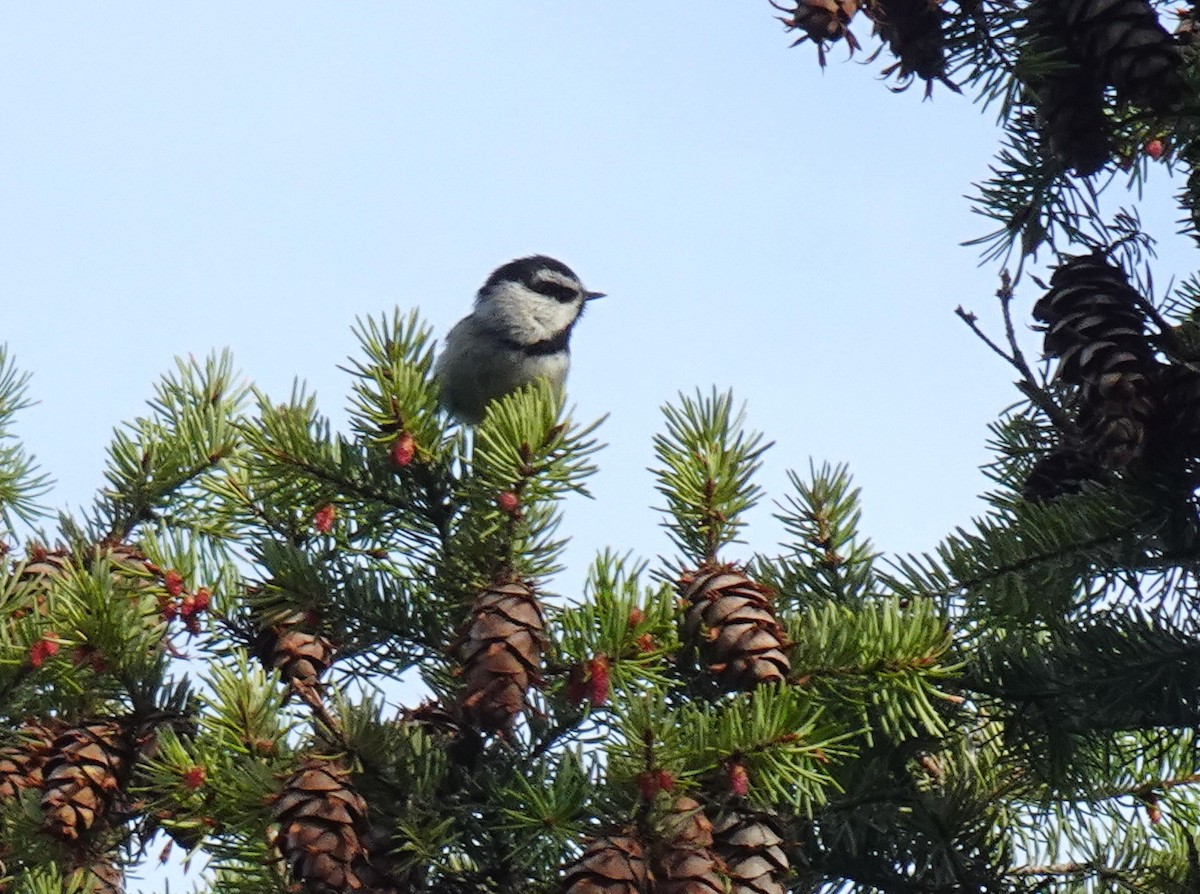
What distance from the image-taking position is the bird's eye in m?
4.69

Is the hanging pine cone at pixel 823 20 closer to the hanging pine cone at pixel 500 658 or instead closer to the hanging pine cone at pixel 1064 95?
the hanging pine cone at pixel 1064 95

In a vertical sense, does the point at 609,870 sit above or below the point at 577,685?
below

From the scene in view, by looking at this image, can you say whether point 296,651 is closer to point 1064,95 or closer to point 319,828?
point 319,828

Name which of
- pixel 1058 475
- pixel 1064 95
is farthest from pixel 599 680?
pixel 1064 95

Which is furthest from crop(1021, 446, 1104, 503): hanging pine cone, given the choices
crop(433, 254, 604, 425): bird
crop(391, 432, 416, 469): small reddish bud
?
crop(433, 254, 604, 425): bird

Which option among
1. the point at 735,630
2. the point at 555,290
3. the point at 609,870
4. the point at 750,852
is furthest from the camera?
the point at 555,290

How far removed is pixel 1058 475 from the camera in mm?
2453

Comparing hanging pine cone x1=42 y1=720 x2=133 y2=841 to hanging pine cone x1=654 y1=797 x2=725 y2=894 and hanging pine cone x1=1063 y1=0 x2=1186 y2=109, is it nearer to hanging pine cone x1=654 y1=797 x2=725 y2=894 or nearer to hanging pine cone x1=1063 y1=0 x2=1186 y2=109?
hanging pine cone x1=654 y1=797 x2=725 y2=894

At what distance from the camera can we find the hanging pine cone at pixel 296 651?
80.4 inches

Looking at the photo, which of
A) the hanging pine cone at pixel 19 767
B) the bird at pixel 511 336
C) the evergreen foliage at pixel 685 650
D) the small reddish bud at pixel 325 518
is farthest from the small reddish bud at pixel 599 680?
the bird at pixel 511 336

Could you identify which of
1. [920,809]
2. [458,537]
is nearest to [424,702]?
[458,537]

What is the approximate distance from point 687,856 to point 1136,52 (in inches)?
55.1

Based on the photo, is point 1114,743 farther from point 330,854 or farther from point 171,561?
point 171,561

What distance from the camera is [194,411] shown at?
275cm
